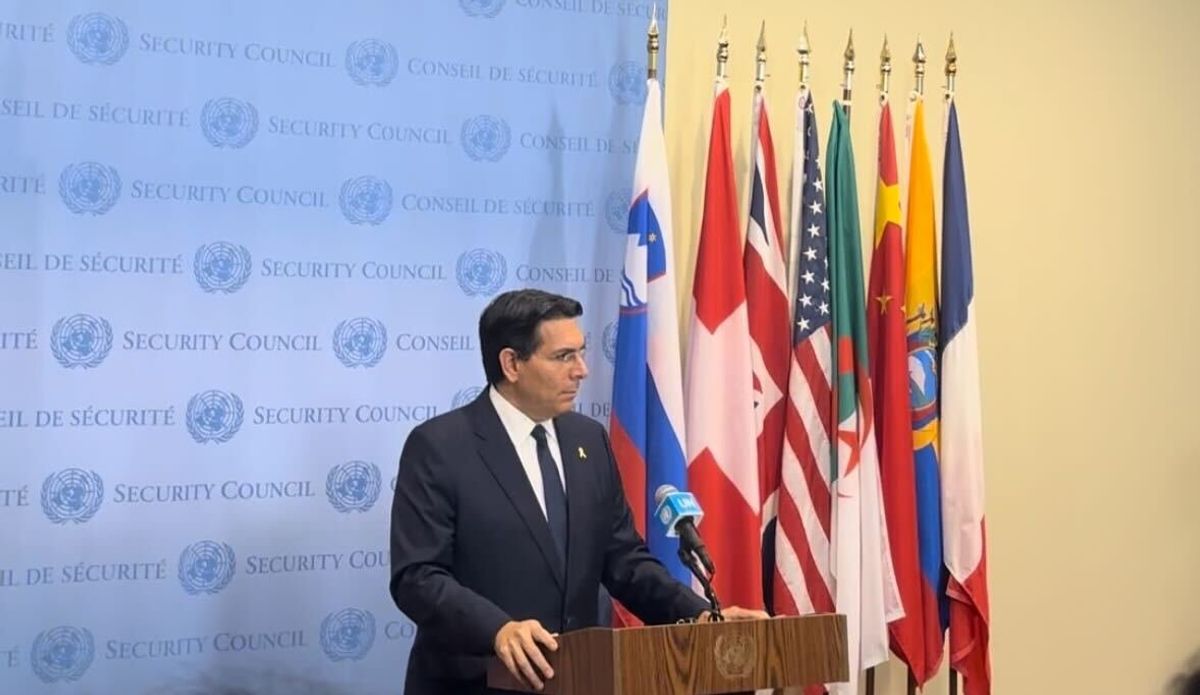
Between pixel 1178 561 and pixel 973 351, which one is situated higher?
pixel 973 351

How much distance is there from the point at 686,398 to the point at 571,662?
165cm

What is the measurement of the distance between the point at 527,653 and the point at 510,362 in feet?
2.40

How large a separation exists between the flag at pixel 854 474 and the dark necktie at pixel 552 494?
1266 mm

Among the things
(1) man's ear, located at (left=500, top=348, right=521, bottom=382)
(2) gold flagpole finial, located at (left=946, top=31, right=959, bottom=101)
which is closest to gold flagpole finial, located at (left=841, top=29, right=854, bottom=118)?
(2) gold flagpole finial, located at (left=946, top=31, right=959, bottom=101)

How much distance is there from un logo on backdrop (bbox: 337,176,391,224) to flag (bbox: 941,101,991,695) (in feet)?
5.63

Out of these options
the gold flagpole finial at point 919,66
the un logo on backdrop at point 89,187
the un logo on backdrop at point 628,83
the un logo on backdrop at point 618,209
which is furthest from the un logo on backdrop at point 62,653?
the gold flagpole finial at point 919,66

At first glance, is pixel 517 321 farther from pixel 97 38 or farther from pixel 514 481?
pixel 97 38

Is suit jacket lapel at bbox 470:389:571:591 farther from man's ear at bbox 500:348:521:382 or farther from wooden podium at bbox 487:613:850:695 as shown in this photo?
wooden podium at bbox 487:613:850:695

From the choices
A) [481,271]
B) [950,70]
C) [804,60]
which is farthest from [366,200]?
[950,70]

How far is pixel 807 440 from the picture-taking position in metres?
3.82

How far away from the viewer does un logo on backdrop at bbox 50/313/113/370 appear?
3.21 meters

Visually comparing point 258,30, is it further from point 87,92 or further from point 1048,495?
point 1048,495

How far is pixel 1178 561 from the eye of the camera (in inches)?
188

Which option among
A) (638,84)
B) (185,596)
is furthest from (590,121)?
(185,596)
